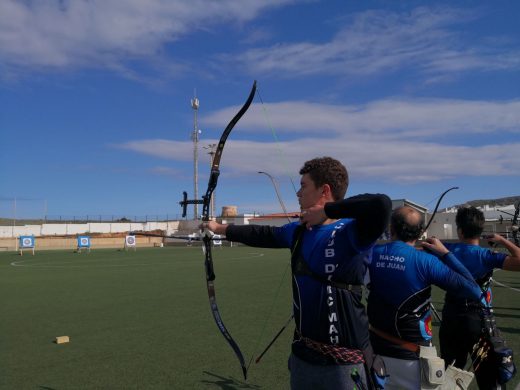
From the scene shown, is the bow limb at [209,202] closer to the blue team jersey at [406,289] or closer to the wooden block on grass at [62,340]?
the blue team jersey at [406,289]

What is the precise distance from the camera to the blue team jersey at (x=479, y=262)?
4000 mm

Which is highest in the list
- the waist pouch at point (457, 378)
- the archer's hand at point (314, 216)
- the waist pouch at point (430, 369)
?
the archer's hand at point (314, 216)

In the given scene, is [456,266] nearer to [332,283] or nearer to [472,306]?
[472,306]

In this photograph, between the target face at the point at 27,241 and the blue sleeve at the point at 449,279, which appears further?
the target face at the point at 27,241

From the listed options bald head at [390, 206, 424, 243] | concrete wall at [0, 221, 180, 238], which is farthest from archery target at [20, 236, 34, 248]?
bald head at [390, 206, 424, 243]

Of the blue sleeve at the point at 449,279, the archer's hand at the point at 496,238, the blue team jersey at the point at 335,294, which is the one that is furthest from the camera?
the archer's hand at the point at 496,238

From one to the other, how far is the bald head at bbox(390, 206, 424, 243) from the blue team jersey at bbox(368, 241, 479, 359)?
0.09 meters

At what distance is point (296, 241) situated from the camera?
2.80m

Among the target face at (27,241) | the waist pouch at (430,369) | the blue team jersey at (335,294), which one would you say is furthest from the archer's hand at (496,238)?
the target face at (27,241)

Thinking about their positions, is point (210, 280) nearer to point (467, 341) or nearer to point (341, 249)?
point (341, 249)

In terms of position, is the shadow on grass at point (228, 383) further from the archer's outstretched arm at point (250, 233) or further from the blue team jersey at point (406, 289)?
the archer's outstretched arm at point (250, 233)

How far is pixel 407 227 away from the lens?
12.0ft

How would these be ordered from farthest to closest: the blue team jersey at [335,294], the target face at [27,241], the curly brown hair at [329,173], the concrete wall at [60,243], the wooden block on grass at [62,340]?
the concrete wall at [60,243]
the target face at [27,241]
the wooden block on grass at [62,340]
the curly brown hair at [329,173]
the blue team jersey at [335,294]

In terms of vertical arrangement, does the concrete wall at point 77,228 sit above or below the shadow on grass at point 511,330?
above
